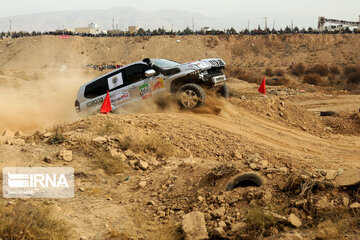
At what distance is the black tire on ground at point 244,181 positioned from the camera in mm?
5613

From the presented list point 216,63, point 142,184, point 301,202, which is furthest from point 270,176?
point 216,63

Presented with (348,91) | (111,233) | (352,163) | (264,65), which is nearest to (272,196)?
Answer: (111,233)

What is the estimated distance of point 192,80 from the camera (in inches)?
430

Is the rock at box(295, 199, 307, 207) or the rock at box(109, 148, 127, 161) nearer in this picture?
the rock at box(295, 199, 307, 207)

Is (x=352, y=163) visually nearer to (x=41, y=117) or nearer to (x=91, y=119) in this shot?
(x=91, y=119)

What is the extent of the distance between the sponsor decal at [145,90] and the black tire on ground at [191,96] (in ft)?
3.35

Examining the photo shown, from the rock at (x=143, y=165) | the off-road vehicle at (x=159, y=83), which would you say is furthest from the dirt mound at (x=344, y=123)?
the rock at (x=143, y=165)

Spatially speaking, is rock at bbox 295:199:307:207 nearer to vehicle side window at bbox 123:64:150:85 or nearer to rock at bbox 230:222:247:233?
rock at bbox 230:222:247:233

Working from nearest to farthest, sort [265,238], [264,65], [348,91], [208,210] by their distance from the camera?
1. [265,238]
2. [208,210]
3. [348,91]
4. [264,65]

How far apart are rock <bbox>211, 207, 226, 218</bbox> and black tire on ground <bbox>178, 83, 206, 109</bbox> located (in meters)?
5.73

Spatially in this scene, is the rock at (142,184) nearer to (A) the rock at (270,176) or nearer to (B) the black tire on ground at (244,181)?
(B) the black tire on ground at (244,181)

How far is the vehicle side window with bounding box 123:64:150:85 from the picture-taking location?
11252 millimetres

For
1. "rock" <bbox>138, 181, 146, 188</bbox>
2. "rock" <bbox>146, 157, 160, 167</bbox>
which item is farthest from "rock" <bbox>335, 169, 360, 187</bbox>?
"rock" <bbox>146, 157, 160, 167</bbox>

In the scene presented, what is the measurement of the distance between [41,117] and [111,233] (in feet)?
34.4
